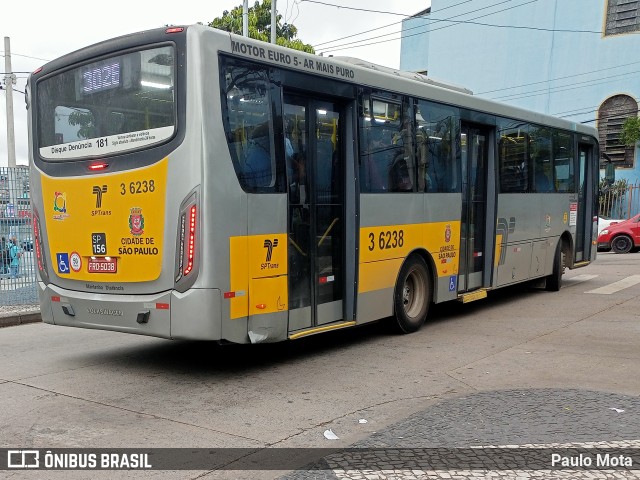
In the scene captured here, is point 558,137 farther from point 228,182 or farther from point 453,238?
point 228,182

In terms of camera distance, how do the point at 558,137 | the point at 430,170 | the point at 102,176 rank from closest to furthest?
1. the point at 102,176
2. the point at 430,170
3. the point at 558,137

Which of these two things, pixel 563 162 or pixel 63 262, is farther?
pixel 563 162

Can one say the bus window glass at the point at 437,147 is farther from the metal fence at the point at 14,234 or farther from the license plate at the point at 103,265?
the metal fence at the point at 14,234

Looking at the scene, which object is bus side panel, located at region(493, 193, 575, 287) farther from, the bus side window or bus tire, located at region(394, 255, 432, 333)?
the bus side window

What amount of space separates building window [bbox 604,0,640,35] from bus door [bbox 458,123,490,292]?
62.2 feet

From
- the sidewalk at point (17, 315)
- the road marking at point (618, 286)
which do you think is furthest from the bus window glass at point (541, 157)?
the sidewalk at point (17, 315)

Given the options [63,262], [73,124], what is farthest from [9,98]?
[63,262]

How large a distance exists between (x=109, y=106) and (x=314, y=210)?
2.38 m

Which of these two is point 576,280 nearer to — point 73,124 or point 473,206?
point 473,206

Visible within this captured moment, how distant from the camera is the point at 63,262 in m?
7.02

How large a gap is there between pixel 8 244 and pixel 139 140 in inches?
250

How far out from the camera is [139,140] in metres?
6.34

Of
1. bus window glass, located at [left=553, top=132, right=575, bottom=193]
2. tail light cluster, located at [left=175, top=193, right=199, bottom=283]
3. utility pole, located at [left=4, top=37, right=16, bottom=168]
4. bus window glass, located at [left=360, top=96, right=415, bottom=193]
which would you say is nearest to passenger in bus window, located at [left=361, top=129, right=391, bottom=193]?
bus window glass, located at [left=360, top=96, right=415, bottom=193]

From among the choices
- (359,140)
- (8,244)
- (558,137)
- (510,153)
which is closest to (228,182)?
A: (359,140)
